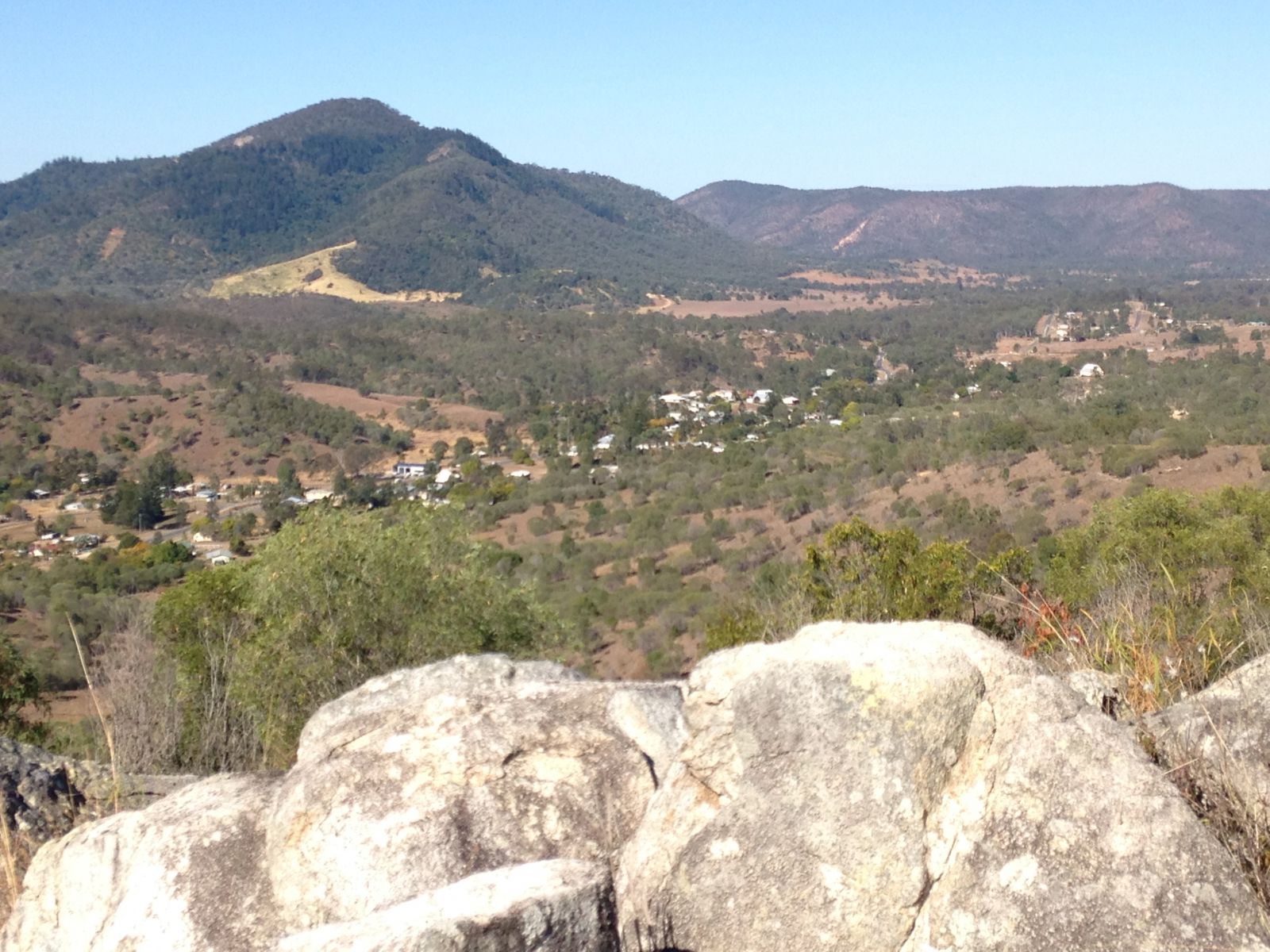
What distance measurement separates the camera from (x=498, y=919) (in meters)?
3.00

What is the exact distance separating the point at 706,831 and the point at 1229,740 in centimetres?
182

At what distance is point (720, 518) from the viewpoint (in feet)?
108

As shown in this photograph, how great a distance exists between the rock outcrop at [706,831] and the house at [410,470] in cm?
4213

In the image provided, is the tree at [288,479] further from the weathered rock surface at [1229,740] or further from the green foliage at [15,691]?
the weathered rock surface at [1229,740]

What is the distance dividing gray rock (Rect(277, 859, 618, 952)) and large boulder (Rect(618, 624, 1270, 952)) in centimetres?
41

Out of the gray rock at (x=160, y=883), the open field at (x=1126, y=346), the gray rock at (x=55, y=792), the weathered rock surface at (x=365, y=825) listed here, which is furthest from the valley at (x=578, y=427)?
the gray rock at (x=55, y=792)

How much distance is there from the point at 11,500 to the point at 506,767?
146ft

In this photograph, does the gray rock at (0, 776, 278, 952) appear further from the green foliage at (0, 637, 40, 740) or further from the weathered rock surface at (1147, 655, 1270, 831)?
the green foliage at (0, 637, 40, 740)

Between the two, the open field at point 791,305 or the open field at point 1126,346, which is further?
the open field at point 791,305

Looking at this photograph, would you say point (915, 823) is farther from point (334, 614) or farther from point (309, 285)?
point (309, 285)

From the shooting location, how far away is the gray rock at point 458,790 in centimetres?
402

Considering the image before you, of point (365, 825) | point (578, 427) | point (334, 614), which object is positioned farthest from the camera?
point (578, 427)

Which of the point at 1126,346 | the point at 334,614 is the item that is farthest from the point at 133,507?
the point at 1126,346

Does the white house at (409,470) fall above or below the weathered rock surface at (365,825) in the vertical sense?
below
